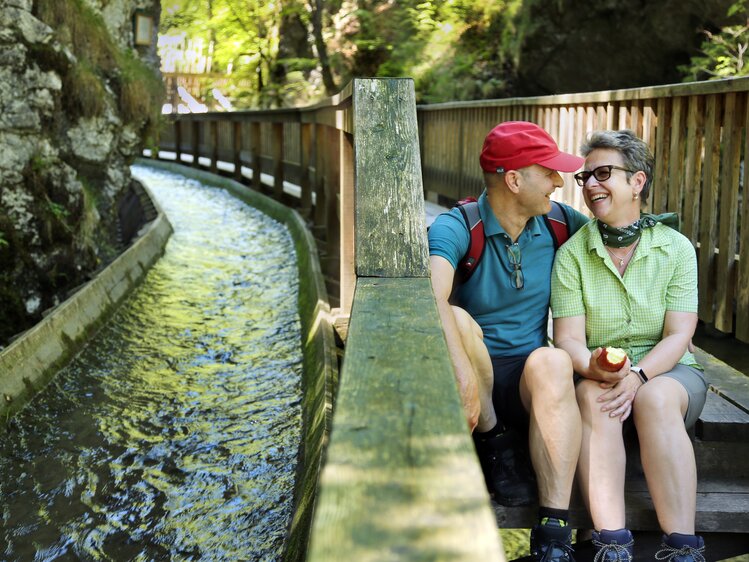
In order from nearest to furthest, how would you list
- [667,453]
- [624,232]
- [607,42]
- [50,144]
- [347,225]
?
1. [667,453]
2. [624,232]
3. [347,225]
4. [50,144]
5. [607,42]

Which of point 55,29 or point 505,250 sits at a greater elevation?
point 55,29

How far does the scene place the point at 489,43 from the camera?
55.1 ft

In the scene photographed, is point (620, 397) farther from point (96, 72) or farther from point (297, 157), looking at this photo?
point (297, 157)

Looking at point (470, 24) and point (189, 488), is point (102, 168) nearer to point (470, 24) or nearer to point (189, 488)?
point (189, 488)

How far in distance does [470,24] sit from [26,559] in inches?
603

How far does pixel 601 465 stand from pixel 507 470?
328mm

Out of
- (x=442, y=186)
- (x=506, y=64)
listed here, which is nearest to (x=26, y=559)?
(x=442, y=186)

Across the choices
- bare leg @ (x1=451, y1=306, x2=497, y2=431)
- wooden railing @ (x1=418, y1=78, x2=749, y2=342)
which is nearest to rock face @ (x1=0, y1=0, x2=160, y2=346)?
wooden railing @ (x1=418, y1=78, x2=749, y2=342)

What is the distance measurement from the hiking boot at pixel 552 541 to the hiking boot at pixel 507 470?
20cm

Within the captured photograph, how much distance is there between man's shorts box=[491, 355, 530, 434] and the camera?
3262mm

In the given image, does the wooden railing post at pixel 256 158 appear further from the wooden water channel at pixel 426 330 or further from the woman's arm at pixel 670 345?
the woman's arm at pixel 670 345

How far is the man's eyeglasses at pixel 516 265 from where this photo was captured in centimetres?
334

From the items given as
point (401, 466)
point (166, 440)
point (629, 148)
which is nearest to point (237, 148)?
point (166, 440)

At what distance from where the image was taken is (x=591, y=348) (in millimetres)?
3316
